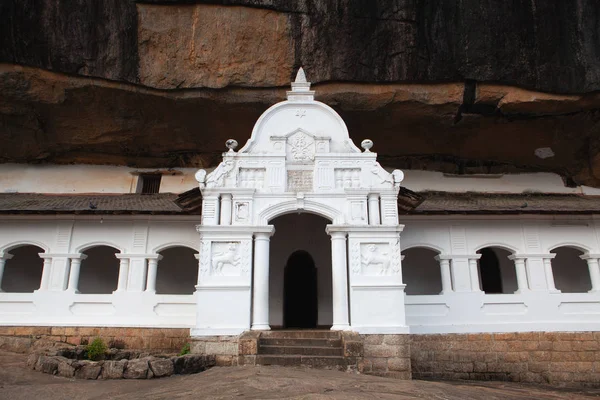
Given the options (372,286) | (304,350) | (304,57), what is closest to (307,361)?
(304,350)

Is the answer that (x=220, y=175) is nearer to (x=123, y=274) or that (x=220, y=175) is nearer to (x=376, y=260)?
(x=376, y=260)

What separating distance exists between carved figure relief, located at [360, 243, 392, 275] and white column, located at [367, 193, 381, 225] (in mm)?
570

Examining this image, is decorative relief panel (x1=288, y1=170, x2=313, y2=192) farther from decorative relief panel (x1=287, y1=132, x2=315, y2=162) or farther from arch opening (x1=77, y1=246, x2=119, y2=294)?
arch opening (x1=77, y1=246, x2=119, y2=294)

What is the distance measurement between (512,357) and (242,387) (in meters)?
8.48

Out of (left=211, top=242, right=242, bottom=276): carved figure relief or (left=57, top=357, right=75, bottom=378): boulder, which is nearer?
(left=57, top=357, right=75, bottom=378): boulder

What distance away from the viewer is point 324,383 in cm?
702

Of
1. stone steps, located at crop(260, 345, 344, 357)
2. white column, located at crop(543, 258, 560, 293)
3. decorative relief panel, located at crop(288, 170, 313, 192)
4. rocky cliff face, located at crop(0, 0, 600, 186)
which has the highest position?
rocky cliff face, located at crop(0, 0, 600, 186)

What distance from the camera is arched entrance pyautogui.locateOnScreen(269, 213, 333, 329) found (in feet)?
44.5

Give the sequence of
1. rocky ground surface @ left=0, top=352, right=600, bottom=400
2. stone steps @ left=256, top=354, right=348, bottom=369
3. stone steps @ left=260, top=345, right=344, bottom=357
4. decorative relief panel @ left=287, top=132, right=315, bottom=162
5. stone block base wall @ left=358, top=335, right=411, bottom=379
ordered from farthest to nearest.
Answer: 1. decorative relief panel @ left=287, top=132, right=315, bottom=162
2. stone block base wall @ left=358, top=335, right=411, bottom=379
3. stone steps @ left=260, top=345, right=344, bottom=357
4. stone steps @ left=256, top=354, right=348, bottom=369
5. rocky ground surface @ left=0, top=352, right=600, bottom=400

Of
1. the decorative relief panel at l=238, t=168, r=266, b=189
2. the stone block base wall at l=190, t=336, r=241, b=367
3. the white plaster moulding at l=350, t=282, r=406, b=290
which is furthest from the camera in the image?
the decorative relief panel at l=238, t=168, r=266, b=189

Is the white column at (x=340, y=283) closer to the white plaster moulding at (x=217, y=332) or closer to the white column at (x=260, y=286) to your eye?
the white column at (x=260, y=286)

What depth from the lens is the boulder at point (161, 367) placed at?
8.02 metres

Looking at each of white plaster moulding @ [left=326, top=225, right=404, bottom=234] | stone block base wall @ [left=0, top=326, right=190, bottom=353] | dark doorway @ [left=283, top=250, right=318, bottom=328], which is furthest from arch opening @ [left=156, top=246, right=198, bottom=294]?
white plaster moulding @ [left=326, top=225, right=404, bottom=234]

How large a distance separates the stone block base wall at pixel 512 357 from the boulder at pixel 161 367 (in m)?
6.53
